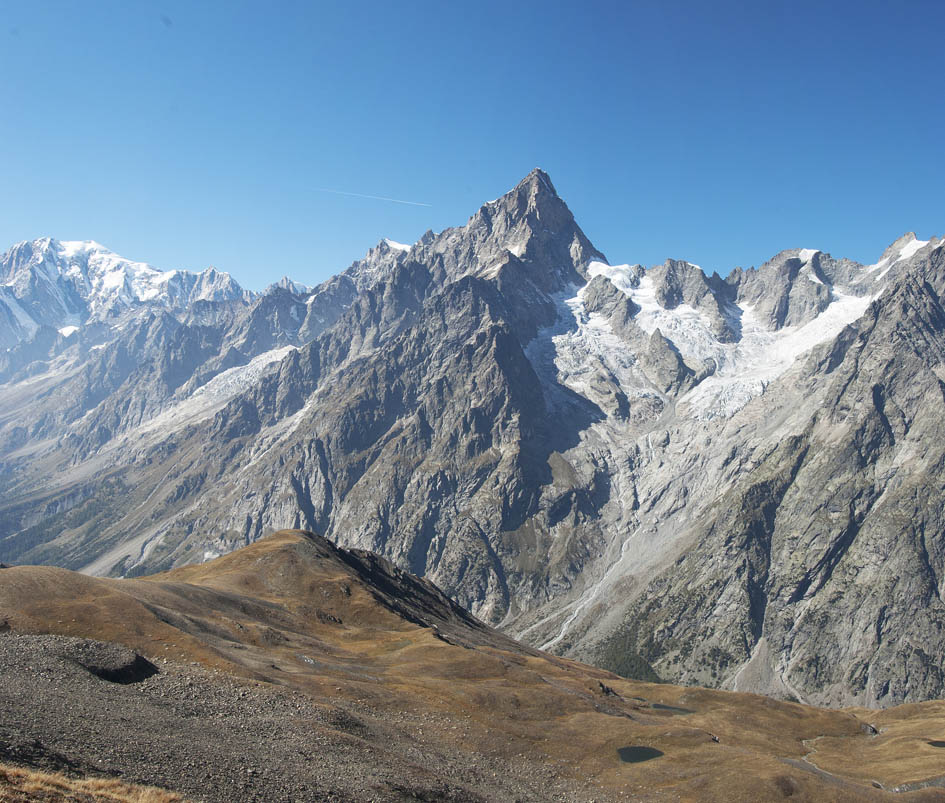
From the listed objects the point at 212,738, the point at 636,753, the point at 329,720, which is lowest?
the point at 636,753

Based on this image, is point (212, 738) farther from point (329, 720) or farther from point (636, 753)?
point (636, 753)

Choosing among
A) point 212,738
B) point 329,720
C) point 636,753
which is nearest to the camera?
point 212,738

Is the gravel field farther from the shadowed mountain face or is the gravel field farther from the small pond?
the small pond

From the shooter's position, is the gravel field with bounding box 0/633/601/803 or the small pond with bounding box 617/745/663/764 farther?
the small pond with bounding box 617/745/663/764

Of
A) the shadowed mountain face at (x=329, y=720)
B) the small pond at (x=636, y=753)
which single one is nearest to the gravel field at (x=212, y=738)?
the shadowed mountain face at (x=329, y=720)

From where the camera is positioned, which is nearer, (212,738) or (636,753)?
(212,738)

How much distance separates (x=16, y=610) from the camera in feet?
219

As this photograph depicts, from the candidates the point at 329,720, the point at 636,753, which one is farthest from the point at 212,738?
the point at 636,753

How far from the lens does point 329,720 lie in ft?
194

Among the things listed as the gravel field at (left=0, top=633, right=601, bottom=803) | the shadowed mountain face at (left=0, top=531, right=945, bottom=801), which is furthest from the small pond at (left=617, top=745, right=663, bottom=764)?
the gravel field at (left=0, top=633, right=601, bottom=803)

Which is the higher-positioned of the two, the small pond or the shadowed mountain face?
the shadowed mountain face

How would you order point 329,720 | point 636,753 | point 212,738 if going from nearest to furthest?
point 212,738
point 329,720
point 636,753

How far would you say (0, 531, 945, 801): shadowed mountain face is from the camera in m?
44.2

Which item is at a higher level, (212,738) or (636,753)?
(212,738)
